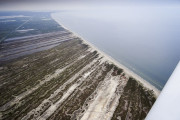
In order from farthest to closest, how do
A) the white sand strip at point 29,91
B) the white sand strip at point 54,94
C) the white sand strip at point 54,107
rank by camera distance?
the white sand strip at point 29,91 → the white sand strip at point 54,94 → the white sand strip at point 54,107

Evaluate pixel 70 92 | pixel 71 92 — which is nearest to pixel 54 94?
pixel 70 92

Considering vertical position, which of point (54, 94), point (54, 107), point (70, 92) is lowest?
point (54, 94)

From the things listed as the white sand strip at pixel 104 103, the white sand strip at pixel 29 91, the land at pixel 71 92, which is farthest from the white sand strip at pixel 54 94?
the white sand strip at pixel 104 103

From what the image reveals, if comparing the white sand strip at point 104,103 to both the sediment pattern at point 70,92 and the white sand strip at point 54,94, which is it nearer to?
the sediment pattern at point 70,92

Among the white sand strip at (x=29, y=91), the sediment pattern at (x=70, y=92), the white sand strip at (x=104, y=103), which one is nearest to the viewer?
the white sand strip at (x=104, y=103)

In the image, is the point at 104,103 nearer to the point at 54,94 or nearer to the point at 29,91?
the point at 54,94

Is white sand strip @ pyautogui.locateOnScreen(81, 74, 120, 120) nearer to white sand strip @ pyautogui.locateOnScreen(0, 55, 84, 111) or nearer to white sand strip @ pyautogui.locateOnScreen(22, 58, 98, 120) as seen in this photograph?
white sand strip @ pyautogui.locateOnScreen(22, 58, 98, 120)

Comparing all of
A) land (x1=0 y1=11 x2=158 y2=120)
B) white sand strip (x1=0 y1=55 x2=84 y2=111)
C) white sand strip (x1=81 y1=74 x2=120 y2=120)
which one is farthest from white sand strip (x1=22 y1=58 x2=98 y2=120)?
white sand strip (x1=81 y1=74 x2=120 y2=120)

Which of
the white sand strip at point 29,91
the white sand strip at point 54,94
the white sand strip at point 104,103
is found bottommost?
the white sand strip at point 29,91
